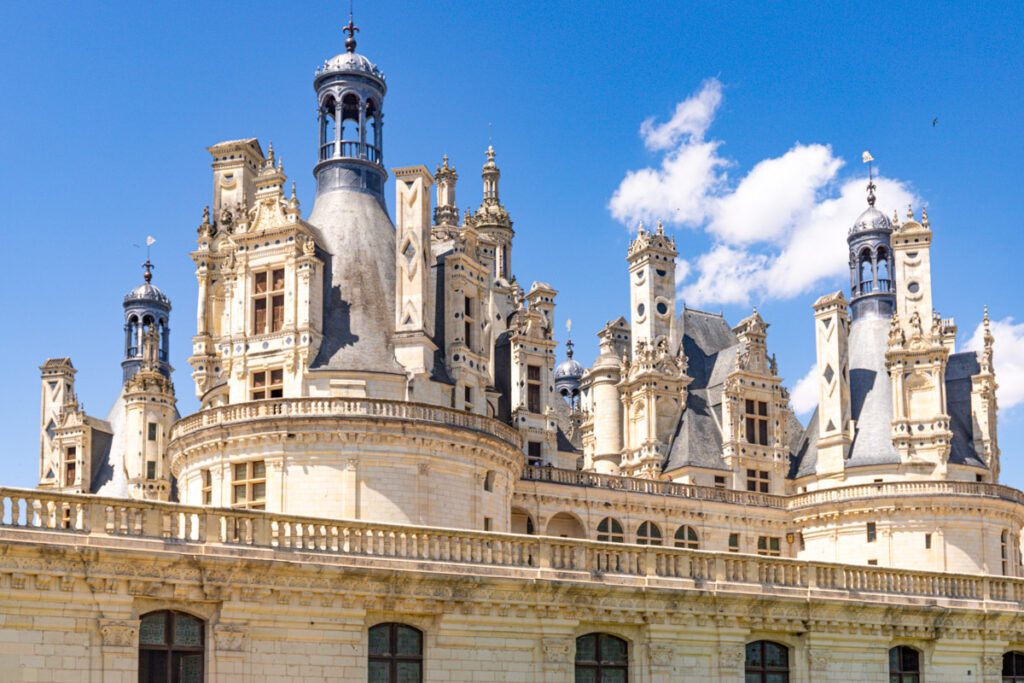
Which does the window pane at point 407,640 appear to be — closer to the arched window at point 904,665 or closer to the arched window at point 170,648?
the arched window at point 170,648

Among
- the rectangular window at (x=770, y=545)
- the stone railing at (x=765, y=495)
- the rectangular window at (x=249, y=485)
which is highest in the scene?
the stone railing at (x=765, y=495)

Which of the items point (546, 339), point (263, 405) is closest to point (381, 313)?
point (263, 405)

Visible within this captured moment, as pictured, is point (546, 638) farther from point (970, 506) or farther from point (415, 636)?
point (970, 506)

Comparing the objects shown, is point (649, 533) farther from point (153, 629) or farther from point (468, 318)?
point (153, 629)

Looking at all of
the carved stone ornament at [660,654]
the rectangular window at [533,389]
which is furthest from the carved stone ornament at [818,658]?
the rectangular window at [533,389]

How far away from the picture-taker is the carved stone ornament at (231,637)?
847 inches

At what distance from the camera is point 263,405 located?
132 ft

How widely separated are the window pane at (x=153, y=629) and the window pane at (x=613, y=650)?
27.7 ft

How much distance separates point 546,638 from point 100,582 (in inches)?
320

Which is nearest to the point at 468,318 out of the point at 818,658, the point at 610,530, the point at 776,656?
the point at 610,530

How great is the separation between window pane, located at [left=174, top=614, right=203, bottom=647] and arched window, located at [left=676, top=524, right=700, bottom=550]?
33208 millimetres

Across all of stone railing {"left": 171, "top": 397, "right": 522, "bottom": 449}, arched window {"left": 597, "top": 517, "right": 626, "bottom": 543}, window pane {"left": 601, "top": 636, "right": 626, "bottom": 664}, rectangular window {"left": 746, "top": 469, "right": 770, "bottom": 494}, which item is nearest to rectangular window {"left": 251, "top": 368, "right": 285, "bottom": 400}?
stone railing {"left": 171, "top": 397, "right": 522, "bottom": 449}

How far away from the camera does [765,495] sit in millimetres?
55688

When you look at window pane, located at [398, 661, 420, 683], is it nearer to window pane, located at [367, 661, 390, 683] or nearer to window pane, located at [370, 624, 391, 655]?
window pane, located at [367, 661, 390, 683]
